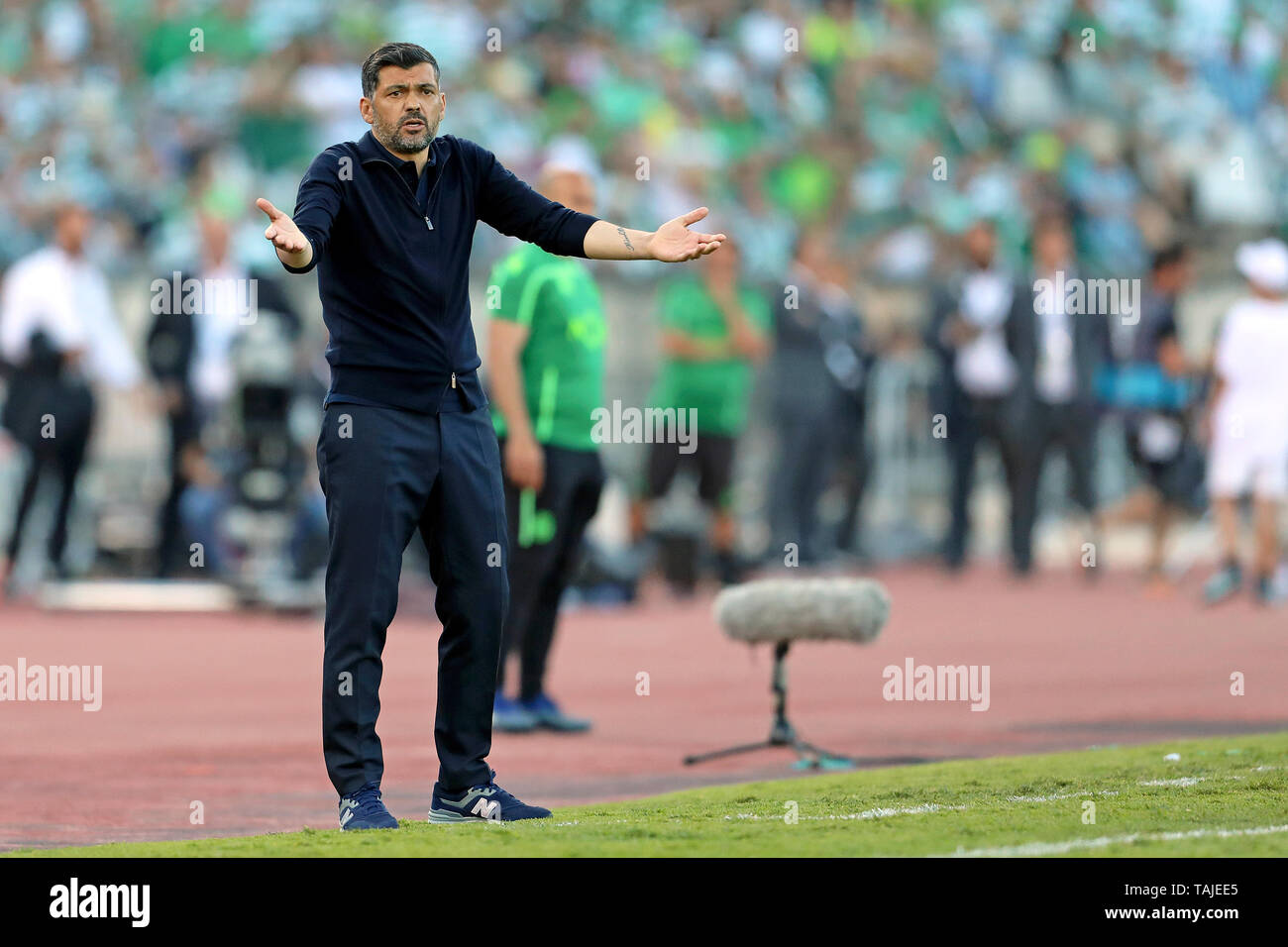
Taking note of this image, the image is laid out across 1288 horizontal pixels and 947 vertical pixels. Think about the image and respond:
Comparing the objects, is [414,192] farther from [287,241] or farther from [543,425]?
[543,425]

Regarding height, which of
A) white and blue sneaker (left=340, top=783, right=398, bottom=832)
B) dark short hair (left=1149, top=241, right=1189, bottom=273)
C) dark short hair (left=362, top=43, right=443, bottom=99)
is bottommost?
white and blue sneaker (left=340, top=783, right=398, bottom=832)

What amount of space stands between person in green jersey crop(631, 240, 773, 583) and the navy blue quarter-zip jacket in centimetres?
1005

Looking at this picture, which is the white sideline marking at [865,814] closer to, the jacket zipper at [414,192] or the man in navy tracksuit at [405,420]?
the man in navy tracksuit at [405,420]

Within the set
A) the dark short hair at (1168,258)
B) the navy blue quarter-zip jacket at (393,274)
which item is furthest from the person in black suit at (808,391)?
the navy blue quarter-zip jacket at (393,274)

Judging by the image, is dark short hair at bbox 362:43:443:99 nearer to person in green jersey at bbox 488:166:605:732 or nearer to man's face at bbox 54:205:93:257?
person in green jersey at bbox 488:166:605:732

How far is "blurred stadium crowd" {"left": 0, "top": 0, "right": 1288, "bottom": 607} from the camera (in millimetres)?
19625

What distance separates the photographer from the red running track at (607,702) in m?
8.69

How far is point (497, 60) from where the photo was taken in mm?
24641

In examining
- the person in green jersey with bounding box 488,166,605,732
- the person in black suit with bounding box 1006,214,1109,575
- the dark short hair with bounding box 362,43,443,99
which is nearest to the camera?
the dark short hair with bounding box 362,43,443,99

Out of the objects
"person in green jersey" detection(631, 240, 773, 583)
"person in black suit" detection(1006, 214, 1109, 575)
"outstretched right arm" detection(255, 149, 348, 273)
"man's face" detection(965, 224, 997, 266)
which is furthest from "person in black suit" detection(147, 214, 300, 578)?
"outstretched right arm" detection(255, 149, 348, 273)

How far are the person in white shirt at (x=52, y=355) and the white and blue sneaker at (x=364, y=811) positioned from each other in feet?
35.1

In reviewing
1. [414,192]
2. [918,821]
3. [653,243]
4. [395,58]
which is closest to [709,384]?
[653,243]
